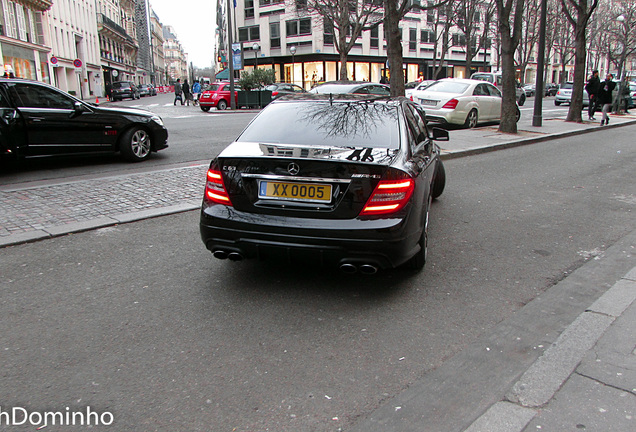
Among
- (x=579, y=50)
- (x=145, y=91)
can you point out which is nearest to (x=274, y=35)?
(x=145, y=91)

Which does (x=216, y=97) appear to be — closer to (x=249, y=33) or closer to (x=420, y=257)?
(x=420, y=257)

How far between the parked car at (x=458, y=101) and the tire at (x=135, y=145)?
956 centimetres

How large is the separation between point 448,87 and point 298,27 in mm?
43942

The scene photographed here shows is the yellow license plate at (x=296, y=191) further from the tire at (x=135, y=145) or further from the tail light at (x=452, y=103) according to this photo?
the tail light at (x=452, y=103)

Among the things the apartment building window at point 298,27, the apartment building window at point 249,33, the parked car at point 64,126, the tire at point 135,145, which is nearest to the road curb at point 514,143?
the tire at point 135,145

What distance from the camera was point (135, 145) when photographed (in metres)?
9.91

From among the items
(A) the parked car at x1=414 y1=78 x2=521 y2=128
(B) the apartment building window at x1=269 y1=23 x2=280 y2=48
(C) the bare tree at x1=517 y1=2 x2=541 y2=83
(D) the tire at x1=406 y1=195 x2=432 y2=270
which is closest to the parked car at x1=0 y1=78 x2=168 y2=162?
(D) the tire at x1=406 y1=195 x2=432 y2=270

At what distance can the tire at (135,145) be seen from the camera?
32.0 feet

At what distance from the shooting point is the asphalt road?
265cm

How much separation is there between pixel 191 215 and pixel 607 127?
18.5 meters

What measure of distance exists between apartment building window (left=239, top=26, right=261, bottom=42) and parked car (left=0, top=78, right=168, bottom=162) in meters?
53.9

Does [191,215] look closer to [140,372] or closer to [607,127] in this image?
[140,372]

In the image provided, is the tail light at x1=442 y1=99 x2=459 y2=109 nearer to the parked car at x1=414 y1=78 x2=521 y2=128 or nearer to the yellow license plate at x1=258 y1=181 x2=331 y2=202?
the parked car at x1=414 y1=78 x2=521 y2=128

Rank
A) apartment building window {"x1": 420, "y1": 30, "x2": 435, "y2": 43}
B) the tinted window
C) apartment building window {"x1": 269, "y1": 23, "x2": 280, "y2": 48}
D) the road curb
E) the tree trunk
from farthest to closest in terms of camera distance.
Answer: apartment building window {"x1": 420, "y1": 30, "x2": 435, "y2": 43}, apartment building window {"x1": 269, "y1": 23, "x2": 280, "y2": 48}, the tree trunk, the road curb, the tinted window
